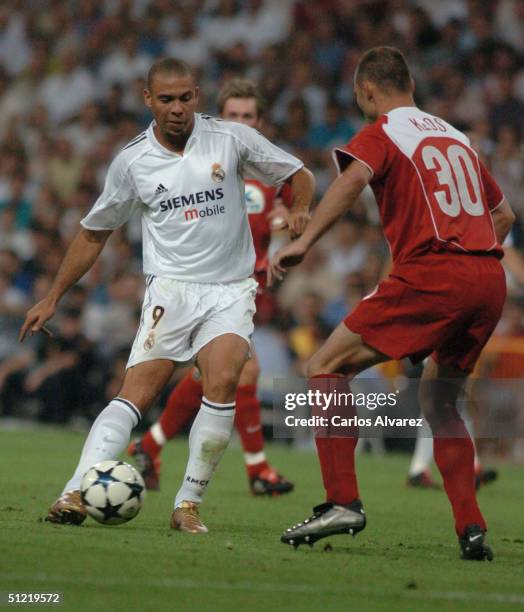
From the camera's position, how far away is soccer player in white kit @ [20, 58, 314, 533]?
6.82m

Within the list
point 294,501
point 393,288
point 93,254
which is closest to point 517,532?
point 294,501

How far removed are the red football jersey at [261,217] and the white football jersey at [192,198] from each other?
207cm

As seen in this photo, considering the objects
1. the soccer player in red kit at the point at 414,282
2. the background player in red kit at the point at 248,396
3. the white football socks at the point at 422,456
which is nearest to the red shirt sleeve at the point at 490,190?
the soccer player in red kit at the point at 414,282

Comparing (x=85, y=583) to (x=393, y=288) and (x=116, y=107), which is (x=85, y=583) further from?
(x=116, y=107)

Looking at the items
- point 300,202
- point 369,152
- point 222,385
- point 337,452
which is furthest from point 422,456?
point 369,152

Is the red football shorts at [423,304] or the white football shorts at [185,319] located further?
the white football shorts at [185,319]

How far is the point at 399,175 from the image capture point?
20.2ft

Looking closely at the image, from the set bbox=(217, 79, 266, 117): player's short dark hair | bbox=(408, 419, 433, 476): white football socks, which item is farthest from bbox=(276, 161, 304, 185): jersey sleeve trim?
bbox=(408, 419, 433, 476): white football socks

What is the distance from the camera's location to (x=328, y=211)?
593 centimetres

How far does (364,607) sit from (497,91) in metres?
11.7

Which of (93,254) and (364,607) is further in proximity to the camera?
(93,254)

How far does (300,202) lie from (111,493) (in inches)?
71.4

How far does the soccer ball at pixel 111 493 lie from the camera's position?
6.47 m

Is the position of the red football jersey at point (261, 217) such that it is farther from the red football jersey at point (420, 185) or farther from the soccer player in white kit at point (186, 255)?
the red football jersey at point (420, 185)
